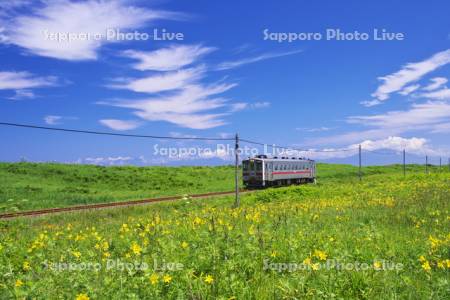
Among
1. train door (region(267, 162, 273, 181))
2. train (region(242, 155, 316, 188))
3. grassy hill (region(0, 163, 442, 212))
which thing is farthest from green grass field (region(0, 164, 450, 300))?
train door (region(267, 162, 273, 181))

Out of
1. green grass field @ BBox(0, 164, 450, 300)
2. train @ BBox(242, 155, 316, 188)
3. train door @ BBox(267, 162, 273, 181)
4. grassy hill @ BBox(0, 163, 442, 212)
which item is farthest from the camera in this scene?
train door @ BBox(267, 162, 273, 181)

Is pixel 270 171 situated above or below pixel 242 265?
above

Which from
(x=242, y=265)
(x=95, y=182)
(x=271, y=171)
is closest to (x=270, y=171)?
(x=271, y=171)

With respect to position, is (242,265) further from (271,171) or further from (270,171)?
(271,171)

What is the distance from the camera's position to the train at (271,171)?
37656 millimetres

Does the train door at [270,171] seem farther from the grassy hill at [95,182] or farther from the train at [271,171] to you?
the grassy hill at [95,182]

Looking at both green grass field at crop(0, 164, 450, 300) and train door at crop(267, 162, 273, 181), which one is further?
train door at crop(267, 162, 273, 181)

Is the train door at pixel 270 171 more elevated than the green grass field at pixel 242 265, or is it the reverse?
the train door at pixel 270 171

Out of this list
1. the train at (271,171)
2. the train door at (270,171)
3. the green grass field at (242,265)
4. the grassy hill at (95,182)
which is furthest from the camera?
the train door at (270,171)

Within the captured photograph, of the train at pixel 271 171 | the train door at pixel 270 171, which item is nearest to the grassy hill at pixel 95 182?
the train at pixel 271 171

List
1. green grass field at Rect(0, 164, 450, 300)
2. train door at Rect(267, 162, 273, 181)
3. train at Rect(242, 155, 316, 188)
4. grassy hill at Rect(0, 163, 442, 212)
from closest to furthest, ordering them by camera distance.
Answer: green grass field at Rect(0, 164, 450, 300) → grassy hill at Rect(0, 163, 442, 212) → train at Rect(242, 155, 316, 188) → train door at Rect(267, 162, 273, 181)

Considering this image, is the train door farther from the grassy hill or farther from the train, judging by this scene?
the grassy hill

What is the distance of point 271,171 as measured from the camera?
38.5m

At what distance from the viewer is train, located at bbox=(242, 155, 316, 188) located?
37656 mm
